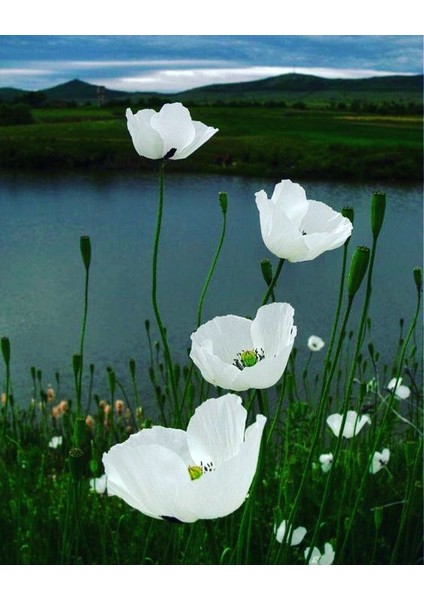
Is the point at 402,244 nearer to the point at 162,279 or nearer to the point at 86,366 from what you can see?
the point at 162,279

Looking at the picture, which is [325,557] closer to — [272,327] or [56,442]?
[272,327]

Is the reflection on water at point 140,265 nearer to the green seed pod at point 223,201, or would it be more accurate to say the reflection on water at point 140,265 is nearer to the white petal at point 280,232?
the green seed pod at point 223,201

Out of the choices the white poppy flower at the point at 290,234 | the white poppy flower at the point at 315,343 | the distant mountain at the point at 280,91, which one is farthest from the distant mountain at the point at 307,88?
the white poppy flower at the point at 290,234

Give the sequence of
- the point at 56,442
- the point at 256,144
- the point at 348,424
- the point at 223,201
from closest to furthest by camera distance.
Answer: the point at 223,201 < the point at 348,424 < the point at 56,442 < the point at 256,144

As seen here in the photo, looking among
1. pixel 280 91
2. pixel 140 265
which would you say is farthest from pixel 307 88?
pixel 140 265

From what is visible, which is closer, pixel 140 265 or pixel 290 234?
pixel 290 234
